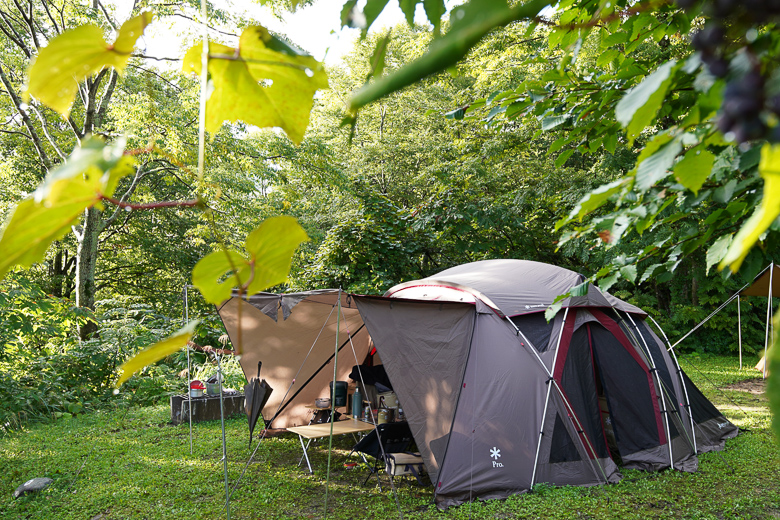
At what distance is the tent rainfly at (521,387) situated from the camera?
15.6 ft

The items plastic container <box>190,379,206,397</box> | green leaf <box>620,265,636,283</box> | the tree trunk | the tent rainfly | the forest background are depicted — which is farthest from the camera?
the tree trunk

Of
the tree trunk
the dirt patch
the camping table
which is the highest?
the tree trunk

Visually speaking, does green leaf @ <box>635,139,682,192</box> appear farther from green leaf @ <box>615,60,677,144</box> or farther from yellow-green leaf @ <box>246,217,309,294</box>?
yellow-green leaf @ <box>246,217,309,294</box>

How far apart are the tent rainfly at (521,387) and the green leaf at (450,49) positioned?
4341mm

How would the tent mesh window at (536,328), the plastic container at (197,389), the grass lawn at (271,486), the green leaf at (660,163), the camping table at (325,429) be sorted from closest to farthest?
the green leaf at (660,163) → the grass lawn at (271,486) → the tent mesh window at (536,328) → the camping table at (325,429) → the plastic container at (197,389)

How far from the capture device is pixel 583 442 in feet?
16.2

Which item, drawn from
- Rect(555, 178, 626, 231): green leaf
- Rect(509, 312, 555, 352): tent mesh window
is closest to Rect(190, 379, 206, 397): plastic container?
Rect(509, 312, 555, 352): tent mesh window

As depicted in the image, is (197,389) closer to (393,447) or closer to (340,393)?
(340,393)

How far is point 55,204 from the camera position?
0.25 metres

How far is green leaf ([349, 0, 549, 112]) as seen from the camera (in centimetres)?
21

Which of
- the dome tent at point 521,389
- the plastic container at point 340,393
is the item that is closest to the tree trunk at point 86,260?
the plastic container at point 340,393

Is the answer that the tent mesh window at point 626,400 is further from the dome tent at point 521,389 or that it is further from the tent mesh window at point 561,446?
the tent mesh window at point 561,446

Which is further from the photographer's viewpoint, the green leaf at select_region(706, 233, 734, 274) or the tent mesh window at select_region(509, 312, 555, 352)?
the tent mesh window at select_region(509, 312, 555, 352)

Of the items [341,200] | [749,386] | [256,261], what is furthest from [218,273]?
[341,200]
